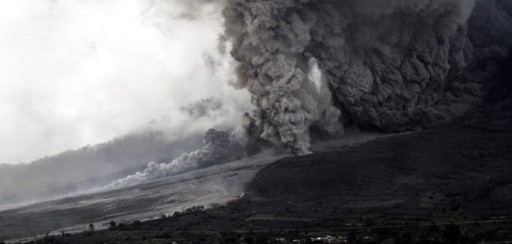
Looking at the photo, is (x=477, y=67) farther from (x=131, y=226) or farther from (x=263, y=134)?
(x=131, y=226)

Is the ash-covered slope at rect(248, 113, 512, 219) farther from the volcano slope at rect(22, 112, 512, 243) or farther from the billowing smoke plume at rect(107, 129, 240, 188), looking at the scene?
the billowing smoke plume at rect(107, 129, 240, 188)

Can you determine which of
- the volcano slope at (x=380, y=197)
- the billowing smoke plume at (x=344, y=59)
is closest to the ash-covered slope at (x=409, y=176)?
the volcano slope at (x=380, y=197)

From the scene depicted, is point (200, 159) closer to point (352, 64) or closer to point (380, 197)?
point (352, 64)

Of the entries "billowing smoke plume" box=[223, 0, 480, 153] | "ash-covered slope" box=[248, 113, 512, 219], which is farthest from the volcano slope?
"billowing smoke plume" box=[223, 0, 480, 153]

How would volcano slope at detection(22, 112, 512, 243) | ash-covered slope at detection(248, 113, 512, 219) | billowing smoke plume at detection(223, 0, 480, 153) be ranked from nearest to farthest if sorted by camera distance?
volcano slope at detection(22, 112, 512, 243) < ash-covered slope at detection(248, 113, 512, 219) < billowing smoke plume at detection(223, 0, 480, 153)

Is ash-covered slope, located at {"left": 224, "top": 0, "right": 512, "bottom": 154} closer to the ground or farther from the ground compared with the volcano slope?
farther from the ground

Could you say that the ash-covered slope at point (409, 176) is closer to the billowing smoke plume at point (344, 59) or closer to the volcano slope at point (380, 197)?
the volcano slope at point (380, 197)
